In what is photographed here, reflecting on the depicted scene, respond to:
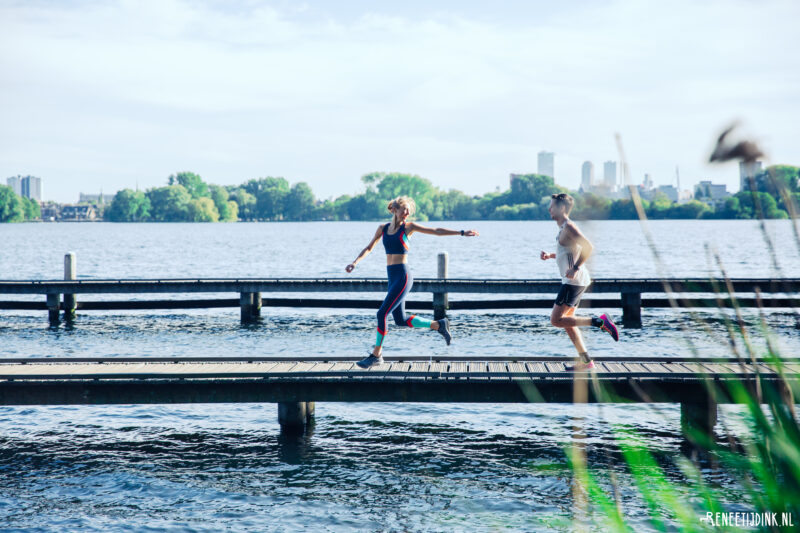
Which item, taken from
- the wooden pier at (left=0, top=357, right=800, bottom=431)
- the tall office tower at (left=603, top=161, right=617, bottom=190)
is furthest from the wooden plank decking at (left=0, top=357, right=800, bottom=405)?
the tall office tower at (left=603, top=161, right=617, bottom=190)

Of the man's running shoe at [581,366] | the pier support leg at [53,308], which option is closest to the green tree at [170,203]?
the pier support leg at [53,308]

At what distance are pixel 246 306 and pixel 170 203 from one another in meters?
179

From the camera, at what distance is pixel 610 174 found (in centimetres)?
226

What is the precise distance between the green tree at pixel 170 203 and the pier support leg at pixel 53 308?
570 feet

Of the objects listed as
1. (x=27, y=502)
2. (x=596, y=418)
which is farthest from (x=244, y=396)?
(x=596, y=418)

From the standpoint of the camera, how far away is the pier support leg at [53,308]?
838 inches

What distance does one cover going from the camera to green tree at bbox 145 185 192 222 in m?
191

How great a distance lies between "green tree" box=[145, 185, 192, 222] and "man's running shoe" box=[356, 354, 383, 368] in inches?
7393

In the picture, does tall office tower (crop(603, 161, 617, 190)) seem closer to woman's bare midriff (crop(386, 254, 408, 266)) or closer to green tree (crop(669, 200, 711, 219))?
woman's bare midriff (crop(386, 254, 408, 266))

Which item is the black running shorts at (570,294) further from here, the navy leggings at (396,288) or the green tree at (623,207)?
the green tree at (623,207)

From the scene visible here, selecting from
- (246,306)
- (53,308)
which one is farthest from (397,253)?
(53,308)

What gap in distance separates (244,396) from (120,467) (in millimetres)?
1624

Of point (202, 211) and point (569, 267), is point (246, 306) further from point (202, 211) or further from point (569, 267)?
point (202, 211)

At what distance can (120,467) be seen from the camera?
8758 millimetres
